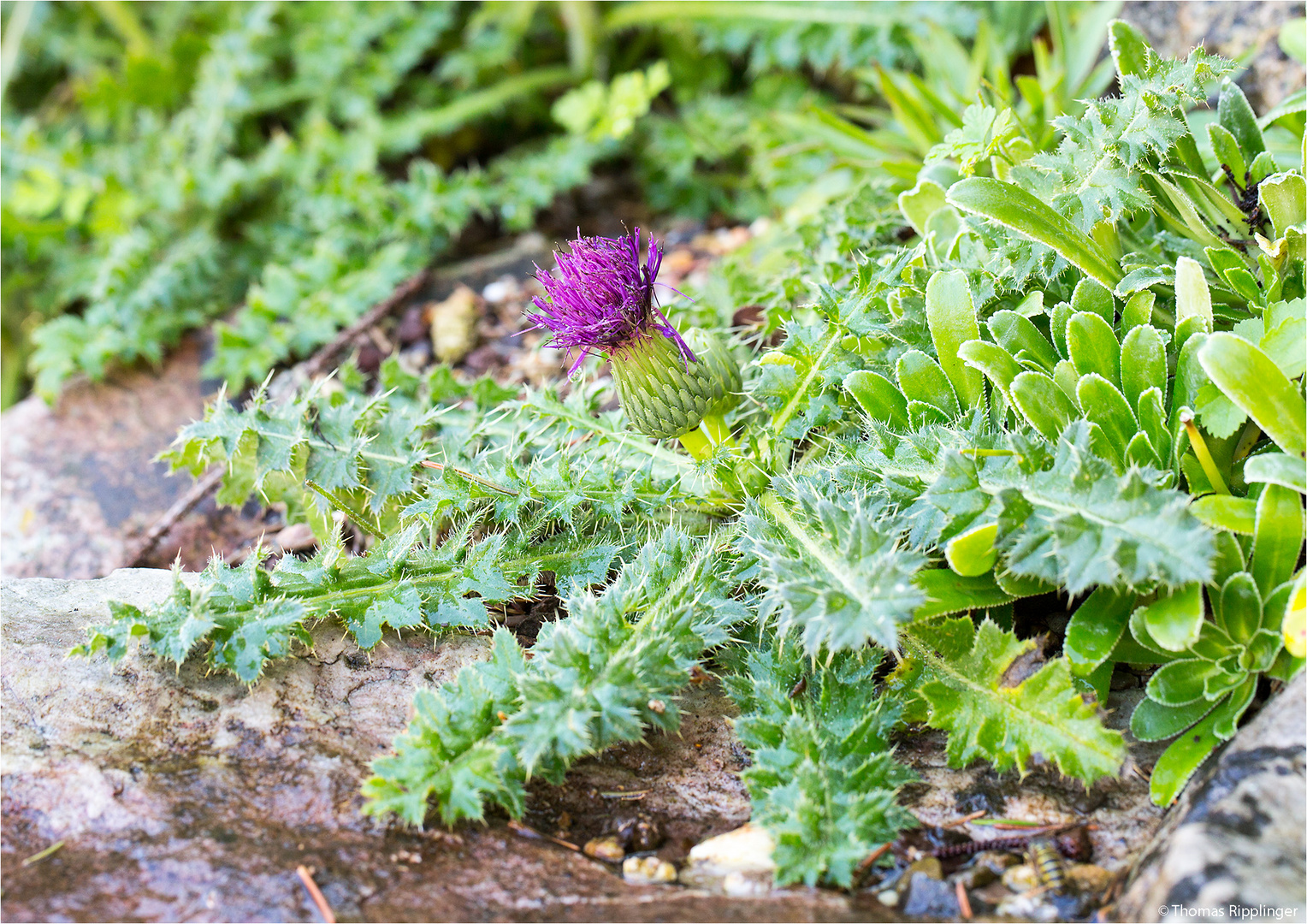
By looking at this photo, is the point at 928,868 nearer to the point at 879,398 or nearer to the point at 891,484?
the point at 891,484

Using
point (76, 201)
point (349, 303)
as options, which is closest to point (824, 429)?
point (349, 303)

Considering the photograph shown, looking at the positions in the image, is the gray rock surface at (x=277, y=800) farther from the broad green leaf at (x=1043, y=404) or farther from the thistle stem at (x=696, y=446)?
the broad green leaf at (x=1043, y=404)

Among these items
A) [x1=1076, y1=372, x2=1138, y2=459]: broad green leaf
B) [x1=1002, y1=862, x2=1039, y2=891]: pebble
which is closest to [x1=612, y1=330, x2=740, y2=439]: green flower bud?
[x1=1076, y1=372, x2=1138, y2=459]: broad green leaf

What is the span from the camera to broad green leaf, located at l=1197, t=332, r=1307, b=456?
1.83m

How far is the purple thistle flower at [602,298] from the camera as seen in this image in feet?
7.56

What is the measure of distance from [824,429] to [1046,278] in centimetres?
65

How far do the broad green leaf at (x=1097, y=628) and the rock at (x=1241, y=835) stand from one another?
259mm

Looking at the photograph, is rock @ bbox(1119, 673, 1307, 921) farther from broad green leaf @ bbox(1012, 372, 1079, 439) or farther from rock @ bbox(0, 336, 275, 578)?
rock @ bbox(0, 336, 275, 578)

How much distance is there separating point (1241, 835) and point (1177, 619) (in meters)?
0.37

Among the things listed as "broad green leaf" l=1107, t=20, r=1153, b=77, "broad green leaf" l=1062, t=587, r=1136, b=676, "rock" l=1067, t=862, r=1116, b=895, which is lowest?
"rock" l=1067, t=862, r=1116, b=895

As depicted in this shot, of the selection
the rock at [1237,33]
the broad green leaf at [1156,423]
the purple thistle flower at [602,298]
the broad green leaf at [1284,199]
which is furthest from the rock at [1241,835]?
the rock at [1237,33]

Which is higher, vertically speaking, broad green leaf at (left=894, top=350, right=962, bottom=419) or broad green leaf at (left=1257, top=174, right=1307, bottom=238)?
broad green leaf at (left=1257, top=174, right=1307, bottom=238)

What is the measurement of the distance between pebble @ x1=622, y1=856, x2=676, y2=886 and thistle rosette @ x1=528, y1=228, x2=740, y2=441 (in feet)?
3.21

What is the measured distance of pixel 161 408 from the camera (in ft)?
13.5
